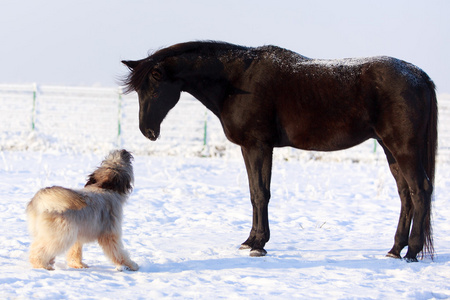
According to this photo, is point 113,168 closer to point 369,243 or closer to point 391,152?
point 391,152

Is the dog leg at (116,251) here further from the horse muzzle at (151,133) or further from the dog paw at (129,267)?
the horse muzzle at (151,133)

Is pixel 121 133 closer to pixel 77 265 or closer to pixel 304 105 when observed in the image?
pixel 304 105

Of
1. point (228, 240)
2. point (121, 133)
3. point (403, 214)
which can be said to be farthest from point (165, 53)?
point (121, 133)

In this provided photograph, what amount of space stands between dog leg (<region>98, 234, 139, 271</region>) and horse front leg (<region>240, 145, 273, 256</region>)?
140 centimetres

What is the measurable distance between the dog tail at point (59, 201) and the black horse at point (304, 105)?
155 cm

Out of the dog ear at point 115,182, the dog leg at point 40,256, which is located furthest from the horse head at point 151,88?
the dog leg at point 40,256

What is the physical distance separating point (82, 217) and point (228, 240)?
2.31 m

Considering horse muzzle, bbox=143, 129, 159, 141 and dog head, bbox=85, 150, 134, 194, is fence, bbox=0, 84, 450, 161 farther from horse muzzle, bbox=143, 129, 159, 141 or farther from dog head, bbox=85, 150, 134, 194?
dog head, bbox=85, 150, 134, 194

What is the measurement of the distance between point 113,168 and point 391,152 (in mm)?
2888

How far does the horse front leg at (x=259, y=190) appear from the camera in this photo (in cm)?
541

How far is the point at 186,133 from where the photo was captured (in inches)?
798

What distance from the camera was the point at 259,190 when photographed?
18.1ft

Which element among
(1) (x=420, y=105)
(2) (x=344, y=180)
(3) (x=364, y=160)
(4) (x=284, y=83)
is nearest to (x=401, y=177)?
(1) (x=420, y=105)

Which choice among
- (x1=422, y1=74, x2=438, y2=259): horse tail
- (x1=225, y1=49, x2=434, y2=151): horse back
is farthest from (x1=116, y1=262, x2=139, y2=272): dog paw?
(x1=422, y1=74, x2=438, y2=259): horse tail
